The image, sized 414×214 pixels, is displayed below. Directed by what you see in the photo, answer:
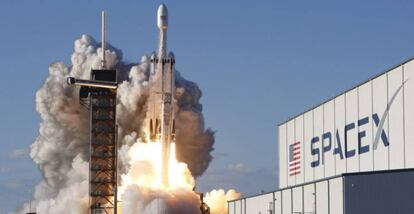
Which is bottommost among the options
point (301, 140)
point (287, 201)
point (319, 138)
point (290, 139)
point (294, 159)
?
point (287, 201)

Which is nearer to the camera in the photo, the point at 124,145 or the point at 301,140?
the point at 301,140

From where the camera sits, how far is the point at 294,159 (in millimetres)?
86688

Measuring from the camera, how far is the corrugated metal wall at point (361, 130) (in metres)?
64.0

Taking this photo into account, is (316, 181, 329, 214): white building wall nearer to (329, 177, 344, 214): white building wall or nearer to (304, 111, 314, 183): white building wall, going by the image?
(329, 177, 344, 214): white building wall

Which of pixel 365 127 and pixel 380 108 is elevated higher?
pixel 380 108

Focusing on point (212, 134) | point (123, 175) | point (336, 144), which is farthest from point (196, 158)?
point (336, 144)

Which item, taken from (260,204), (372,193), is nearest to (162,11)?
(260,204)

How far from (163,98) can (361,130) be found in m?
36.0

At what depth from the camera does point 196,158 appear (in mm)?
120688

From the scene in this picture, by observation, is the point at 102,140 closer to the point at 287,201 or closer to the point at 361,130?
the point at 287,201

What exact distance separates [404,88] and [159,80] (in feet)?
142

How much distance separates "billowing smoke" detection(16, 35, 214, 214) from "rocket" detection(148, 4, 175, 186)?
16.8ft

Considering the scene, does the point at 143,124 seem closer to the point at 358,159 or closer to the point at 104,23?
the point at 104,23

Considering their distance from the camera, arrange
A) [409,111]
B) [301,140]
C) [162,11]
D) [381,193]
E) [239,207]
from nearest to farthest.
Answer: [381,193], [409,111], [301,140], [239,207], [162,11]
